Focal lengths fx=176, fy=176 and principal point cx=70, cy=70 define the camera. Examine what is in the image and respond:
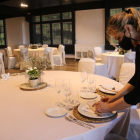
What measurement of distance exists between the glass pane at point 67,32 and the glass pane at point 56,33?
1.34ft

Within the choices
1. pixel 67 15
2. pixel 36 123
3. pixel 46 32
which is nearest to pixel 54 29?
pixel 46 32

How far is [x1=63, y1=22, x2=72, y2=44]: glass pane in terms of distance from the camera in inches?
463

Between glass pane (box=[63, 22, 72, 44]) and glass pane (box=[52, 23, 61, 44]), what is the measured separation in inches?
16.1

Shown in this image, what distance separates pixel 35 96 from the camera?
177 centimetres

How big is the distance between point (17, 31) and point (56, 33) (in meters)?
3.33

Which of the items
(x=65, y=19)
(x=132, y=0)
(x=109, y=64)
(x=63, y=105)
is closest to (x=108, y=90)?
(x=63, y=105)

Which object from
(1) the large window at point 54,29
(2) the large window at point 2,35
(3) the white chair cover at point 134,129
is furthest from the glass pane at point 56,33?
(3) the white chair cover at point 134,129

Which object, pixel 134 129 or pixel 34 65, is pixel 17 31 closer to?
pixel 34 65

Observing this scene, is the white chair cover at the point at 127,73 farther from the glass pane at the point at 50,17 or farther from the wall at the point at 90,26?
the glass pane at the point at 50,17

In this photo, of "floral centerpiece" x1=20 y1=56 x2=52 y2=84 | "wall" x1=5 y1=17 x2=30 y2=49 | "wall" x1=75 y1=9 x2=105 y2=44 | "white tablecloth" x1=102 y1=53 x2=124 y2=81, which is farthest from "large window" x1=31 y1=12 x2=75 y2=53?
"floral centerpiece" x1=20 y1=56 x2=52 y2=84

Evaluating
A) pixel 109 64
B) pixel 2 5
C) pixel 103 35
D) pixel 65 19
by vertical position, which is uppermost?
pixel 2 5

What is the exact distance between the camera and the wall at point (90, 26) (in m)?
10.5

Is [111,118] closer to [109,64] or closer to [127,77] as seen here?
[127,77]

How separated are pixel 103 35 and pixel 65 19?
9.48 feet
